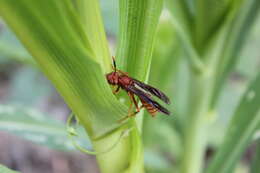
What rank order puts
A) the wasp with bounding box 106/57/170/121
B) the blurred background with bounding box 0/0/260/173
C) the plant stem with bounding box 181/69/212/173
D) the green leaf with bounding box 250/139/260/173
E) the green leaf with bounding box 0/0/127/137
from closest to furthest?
1. the green leaf with bounding box 0/0/127/137
2. the wasp with bounding box 106/57/170/121
3. the green leaf with bounding box 250/139/260/173
4. the plant stem with bounding box 181/69/212/173
5. the blurred background with bounding box 0/0/260/173

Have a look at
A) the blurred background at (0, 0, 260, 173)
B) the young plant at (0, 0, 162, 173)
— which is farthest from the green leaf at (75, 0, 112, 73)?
the blurred background at (0, 0, 260, 173)

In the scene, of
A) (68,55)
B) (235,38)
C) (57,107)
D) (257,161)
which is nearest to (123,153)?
(68,55)

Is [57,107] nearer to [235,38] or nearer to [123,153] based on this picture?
[235,38]

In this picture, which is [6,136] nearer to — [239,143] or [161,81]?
[161,81]

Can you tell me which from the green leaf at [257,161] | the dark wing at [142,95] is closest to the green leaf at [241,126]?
the green leaf at [257,161]

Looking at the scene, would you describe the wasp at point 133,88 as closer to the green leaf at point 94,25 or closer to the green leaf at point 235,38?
the green leaf at point 94,25

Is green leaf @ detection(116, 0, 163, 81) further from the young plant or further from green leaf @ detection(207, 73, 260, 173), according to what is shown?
green leaf @ detection(207, 73, 260, 173)
